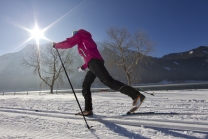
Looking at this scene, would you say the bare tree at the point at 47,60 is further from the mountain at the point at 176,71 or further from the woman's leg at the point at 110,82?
the mountain at the point at 176,71

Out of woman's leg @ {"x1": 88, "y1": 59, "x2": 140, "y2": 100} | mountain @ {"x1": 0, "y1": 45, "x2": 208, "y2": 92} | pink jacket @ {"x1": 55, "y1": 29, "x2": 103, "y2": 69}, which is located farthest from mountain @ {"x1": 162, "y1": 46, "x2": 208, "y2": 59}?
pink jacket @ {"x1": 55, "y1": 29, "x2": 103, "y2": 69}

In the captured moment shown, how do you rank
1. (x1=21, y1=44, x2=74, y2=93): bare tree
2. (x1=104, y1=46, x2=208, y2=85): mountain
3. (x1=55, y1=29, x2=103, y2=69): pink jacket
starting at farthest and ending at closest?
1. (x1=104, y1=46, x2=208, y2=85): mountain
2. (x1=21, y1=44, x2=74, y2=93): bare tree
3. (x1=55, y1=29, x2=103, y2=69): pink jacket

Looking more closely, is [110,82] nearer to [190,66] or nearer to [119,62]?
[119,62]

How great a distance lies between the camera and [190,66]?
263ft

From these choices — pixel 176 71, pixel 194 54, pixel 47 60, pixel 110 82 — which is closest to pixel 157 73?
pixel 176 71

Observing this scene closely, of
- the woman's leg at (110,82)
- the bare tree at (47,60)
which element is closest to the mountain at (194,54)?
the bare tree at (47,60)

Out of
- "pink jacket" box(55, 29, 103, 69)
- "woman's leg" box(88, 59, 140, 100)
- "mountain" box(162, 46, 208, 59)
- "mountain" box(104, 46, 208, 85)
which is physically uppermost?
"mountain" box(162, 46, 208, 59)

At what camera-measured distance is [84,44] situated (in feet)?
9.68

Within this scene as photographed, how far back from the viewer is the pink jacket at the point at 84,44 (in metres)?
2.91

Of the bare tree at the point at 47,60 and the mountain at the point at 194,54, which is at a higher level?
the mountain at the point at 194,54

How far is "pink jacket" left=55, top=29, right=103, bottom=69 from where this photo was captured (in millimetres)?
2914

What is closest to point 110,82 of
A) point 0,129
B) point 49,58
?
point 0,129

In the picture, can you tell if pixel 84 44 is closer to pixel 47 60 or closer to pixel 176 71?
pixel 47 60

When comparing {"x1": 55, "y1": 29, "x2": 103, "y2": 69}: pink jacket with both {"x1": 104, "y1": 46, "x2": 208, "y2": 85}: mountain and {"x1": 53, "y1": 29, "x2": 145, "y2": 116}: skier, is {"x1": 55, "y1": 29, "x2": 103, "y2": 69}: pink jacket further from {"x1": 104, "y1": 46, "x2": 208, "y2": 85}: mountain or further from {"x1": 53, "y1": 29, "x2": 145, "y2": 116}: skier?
{"x1": 104, "y1": 46, "x2": 208, "y2": 85}: mountain
